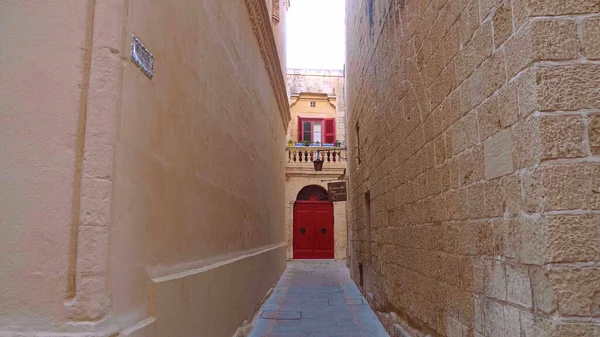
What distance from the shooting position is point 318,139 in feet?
59.3

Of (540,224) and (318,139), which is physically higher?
(318,139)

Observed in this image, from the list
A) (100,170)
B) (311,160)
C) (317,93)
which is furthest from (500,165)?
(317,93)

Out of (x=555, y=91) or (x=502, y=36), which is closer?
(x=555, y=91)

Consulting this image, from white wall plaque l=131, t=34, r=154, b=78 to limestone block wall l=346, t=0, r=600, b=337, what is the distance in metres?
1.86

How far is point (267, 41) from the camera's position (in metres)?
8.09

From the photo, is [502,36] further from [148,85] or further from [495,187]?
[148,85]

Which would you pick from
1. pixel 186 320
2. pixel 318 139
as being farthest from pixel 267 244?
pixel 318 139

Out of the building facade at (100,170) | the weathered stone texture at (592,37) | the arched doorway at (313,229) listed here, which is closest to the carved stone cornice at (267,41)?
the building facade at (100,170)

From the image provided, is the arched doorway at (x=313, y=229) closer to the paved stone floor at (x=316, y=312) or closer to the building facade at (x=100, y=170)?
the paved stone floor at (x=316, y=312)

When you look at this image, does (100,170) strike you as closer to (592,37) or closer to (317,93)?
(592,37)

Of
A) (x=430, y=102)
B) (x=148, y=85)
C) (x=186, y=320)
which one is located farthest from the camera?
(x=430, y=102)

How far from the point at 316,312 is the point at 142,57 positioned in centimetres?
531

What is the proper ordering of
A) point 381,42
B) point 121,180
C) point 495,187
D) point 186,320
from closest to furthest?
1. point 121,180
2. point 495,187
3. point 186,320
4. point 381,42

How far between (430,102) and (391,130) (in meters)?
1.60
